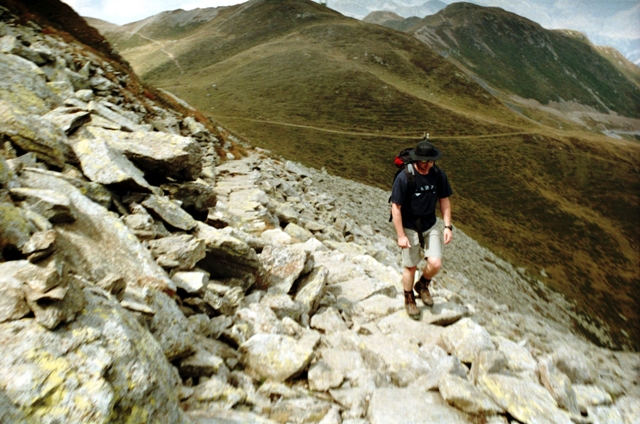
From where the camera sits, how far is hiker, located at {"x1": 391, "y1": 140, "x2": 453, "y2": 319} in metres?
8.22

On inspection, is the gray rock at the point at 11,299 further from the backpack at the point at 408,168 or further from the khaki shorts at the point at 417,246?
the khaki shorts at the point at 417,246

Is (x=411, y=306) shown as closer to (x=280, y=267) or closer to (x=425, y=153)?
(x=280, y=267)

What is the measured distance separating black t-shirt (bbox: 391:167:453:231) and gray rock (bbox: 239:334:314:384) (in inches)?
163

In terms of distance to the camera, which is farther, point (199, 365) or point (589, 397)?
point (589, 397)

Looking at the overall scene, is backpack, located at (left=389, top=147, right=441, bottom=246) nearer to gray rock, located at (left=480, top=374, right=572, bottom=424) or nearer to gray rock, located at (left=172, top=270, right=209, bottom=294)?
gray rock, located at (left=480, top=374, right=572, bottom=424)

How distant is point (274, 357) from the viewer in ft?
19.1

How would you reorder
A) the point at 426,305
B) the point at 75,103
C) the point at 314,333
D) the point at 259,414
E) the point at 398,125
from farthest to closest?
1. the point at 398,125
2. the point at 75,103
3. the point at 426,305
4. the point at 314,333
5. the point at 259,414

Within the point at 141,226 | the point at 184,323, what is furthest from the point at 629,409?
the point at 141,226

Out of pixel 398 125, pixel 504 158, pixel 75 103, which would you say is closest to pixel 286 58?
pixel 398 125

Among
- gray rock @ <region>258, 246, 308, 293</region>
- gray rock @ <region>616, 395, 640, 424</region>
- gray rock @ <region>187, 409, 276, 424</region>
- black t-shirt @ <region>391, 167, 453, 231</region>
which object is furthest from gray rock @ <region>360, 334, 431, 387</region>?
gray rock @ <region>616, 395, 640, 424</region>

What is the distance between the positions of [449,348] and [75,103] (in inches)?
583

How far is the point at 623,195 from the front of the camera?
86312 millimetres

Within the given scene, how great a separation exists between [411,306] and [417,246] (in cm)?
155

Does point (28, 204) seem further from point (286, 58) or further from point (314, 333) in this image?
point (286, 58)
